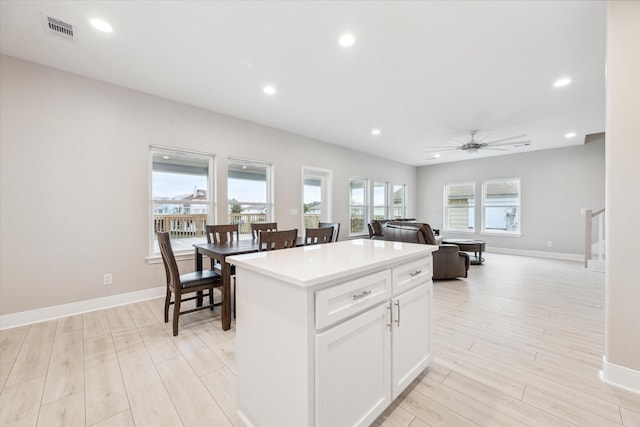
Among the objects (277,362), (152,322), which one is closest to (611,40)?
(277,362)

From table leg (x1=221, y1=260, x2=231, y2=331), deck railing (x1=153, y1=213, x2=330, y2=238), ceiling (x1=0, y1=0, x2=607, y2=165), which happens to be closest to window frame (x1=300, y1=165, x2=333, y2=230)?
ceiling (x1=0, y1=0, x2=607, y2=165)

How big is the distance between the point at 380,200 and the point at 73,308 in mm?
6932

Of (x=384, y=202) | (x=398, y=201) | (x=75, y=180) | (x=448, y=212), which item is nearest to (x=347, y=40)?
(x=75, y=180)

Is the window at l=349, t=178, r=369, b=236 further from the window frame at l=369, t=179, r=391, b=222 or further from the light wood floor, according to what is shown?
the light wood floor

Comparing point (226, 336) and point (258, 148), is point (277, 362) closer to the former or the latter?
point (226, 336)

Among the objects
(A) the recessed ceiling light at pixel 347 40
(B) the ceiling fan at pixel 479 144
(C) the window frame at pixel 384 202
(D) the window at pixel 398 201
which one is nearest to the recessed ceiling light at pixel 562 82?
(B) the ceiling fan at pixel 479 144

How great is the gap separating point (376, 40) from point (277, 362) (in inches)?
106

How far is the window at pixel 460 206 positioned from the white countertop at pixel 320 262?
729cm

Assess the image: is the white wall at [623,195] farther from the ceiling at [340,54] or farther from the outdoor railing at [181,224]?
the outdoor railing at [181,224]

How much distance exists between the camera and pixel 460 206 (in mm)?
8234

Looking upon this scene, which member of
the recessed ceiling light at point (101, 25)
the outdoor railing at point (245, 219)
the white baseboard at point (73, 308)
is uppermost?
the recessed ceiling light at point (101, 25)

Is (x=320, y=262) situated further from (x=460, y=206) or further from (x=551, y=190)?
(x=460, y=206)

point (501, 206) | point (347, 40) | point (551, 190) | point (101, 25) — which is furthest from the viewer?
point (501, 206)

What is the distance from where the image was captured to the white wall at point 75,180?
2.70 metres
